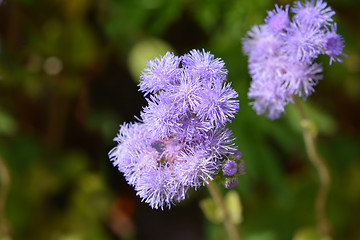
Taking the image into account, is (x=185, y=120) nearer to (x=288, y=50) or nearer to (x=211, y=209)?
(x=288, y=50)

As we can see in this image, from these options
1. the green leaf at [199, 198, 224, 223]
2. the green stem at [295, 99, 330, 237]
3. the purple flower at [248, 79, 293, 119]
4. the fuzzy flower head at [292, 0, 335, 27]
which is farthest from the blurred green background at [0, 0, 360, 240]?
the fuzzy flower head at [292, 0, 335, 27]

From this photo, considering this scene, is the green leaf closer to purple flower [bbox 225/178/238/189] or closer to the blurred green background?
purple flower [bbox 225/178/238/189]

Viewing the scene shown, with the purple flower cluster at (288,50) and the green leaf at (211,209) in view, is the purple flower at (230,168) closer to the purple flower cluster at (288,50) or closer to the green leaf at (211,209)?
the purple flower cluster at (288,50)

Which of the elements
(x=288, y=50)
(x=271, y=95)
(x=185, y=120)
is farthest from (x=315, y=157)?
(x=185, y=120)

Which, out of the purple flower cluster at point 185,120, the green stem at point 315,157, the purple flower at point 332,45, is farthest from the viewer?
the green stem at point 315,157

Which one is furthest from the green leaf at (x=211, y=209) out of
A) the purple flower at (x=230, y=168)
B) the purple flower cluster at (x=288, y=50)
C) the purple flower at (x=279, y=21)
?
the purple flower at (x=279, y=21)

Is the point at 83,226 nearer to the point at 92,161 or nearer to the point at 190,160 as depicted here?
the point at 92,161
